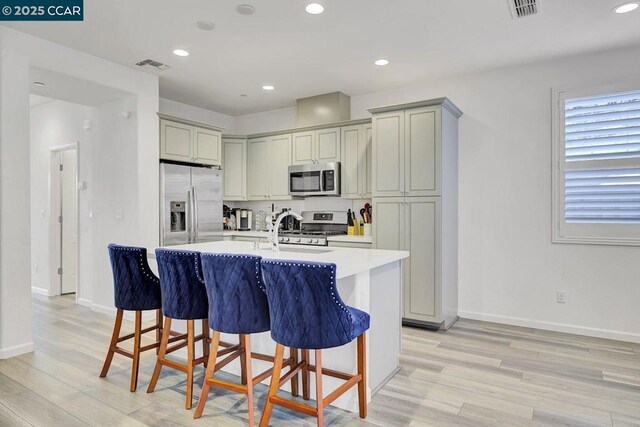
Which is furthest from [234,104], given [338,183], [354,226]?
[354,226]

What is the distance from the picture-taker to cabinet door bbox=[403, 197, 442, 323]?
400 cm

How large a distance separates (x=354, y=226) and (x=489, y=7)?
9.46 ft

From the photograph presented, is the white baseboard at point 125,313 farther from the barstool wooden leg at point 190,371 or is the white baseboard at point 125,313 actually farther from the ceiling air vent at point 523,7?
the ceiling air vent at point 523,7

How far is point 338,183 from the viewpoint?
16.4 feet

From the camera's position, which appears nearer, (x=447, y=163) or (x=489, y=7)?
(x=489, y=7)

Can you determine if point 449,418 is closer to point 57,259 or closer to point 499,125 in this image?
point 499,125

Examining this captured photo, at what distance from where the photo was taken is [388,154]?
14.1ft

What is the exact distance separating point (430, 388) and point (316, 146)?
11.1 ft

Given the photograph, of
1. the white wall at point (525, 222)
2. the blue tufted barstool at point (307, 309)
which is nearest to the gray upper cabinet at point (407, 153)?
the white wall at point (525, 222)

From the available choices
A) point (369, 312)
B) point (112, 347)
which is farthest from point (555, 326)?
point (112, 347)

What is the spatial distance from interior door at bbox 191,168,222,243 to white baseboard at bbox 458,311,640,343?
10.7 feet

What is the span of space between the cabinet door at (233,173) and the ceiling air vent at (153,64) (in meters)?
1.70

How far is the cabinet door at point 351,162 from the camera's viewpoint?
487 cm

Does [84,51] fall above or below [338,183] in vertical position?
above
